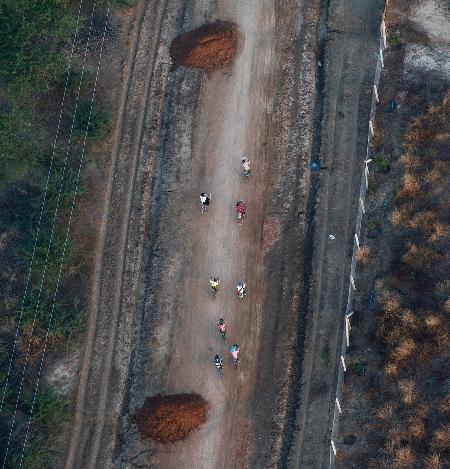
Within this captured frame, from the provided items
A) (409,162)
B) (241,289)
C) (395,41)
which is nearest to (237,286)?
(241,289)

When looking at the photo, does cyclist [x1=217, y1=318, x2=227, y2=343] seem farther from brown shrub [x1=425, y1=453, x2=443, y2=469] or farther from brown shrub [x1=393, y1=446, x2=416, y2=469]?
brown shrub [x1=425, y1=453, x2=443, y2=469]

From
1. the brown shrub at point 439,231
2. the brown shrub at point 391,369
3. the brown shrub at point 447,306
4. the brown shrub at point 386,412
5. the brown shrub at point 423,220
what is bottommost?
the brown shrub at point 386,412

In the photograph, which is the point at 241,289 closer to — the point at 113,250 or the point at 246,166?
the point at 246,166

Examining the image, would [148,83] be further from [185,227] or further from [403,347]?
[403,347]

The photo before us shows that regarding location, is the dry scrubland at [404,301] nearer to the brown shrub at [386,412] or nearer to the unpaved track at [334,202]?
the brown shrub at [386,412]

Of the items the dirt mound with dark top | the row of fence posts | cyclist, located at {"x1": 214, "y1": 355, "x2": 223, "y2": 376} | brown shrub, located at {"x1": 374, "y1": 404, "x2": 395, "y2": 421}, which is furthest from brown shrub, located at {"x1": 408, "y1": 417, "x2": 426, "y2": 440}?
the dirt mound with dark top

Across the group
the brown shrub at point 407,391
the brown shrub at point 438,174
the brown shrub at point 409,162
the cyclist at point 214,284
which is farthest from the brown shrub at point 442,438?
the brown shrub at point 409,162

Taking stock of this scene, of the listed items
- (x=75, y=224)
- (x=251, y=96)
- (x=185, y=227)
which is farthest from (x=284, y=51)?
(x=75, y=224)
